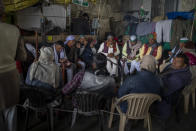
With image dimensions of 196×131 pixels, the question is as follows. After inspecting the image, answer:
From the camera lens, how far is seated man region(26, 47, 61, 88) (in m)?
2.52

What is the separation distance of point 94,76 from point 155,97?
0.85 metres

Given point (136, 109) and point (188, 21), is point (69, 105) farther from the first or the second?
point (188, 21)

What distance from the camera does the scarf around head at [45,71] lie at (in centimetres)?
253

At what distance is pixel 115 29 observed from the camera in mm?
8969

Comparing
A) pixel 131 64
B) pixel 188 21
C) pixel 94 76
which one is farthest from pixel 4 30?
pixel 188 21

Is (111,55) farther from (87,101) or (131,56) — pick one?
(87,101)

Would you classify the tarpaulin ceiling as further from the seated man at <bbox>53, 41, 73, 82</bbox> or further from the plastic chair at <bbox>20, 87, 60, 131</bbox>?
the plastic chair at <bbox>20, 87, 60, 131</bbox>

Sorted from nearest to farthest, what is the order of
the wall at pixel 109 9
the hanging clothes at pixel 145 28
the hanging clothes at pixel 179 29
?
the hanging clothes at pixel 179 29 < the hanging clothes at pixel 145 28 < the wall at pixel 109 9

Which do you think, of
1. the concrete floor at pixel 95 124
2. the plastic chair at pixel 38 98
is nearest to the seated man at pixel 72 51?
the concrete floor at pixel 95 124

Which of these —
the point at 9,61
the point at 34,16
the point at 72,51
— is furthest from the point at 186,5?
the point at 9,61

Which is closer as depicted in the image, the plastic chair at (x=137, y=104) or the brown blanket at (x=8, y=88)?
the brown blanket at (x=8, y=88)

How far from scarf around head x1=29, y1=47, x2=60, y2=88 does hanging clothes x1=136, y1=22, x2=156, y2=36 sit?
492cm

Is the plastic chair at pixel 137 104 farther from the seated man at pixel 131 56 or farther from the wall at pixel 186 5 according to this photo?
the wall at pixel 186 5

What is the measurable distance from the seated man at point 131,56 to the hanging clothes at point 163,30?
3.71 feet
